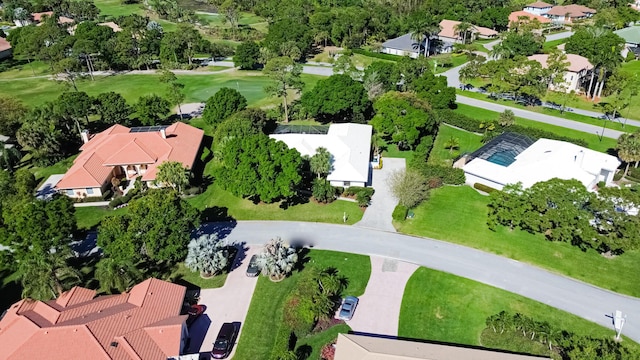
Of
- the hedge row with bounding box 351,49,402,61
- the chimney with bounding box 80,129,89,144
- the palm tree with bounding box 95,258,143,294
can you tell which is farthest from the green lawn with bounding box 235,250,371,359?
the hedge row with bounding box 351,49,402,61

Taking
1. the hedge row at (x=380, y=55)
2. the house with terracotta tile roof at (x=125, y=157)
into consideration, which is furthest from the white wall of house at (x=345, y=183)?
the hedge row at (x=380, y=55)

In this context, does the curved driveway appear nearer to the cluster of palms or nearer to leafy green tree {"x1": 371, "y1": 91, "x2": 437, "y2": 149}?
leafy green tree {"x1": 371, "y1": 91, "x2": 437, "y2": 149}

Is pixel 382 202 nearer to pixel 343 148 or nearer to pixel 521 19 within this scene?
pixel 343 148

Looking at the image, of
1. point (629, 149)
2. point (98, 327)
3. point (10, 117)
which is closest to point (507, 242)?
point (629, 149)

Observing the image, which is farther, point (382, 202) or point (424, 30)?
point (424, 30)

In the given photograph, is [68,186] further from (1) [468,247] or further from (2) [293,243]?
(1) [468,247]
